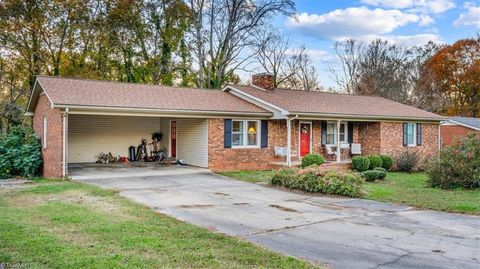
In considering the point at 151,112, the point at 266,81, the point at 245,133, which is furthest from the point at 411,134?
the point at 151,112

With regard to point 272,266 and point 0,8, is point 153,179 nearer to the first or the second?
point 272,266

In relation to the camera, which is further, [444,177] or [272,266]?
[444,177]

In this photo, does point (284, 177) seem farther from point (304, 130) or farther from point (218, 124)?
point (304, 130)

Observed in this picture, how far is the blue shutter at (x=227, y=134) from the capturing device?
57.2ft

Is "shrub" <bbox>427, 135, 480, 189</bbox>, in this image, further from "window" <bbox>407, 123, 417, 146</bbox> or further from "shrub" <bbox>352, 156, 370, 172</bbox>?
"window" <bbox>407, 123, 417, 146</bbox>

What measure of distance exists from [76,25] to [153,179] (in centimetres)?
1719

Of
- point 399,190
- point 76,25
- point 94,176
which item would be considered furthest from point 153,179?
point 76,25

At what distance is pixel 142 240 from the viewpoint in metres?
6.13

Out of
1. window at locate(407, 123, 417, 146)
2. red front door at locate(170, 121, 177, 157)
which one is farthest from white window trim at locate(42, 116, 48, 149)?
window at locate(407, 123, 417, 146)

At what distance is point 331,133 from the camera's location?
21.4 metres

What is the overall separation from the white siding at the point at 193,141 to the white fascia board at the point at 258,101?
306 centimetres

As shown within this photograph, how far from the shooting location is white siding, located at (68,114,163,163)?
19234mm

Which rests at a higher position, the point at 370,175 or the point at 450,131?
the point at 450,131

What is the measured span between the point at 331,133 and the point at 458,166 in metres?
8.38
